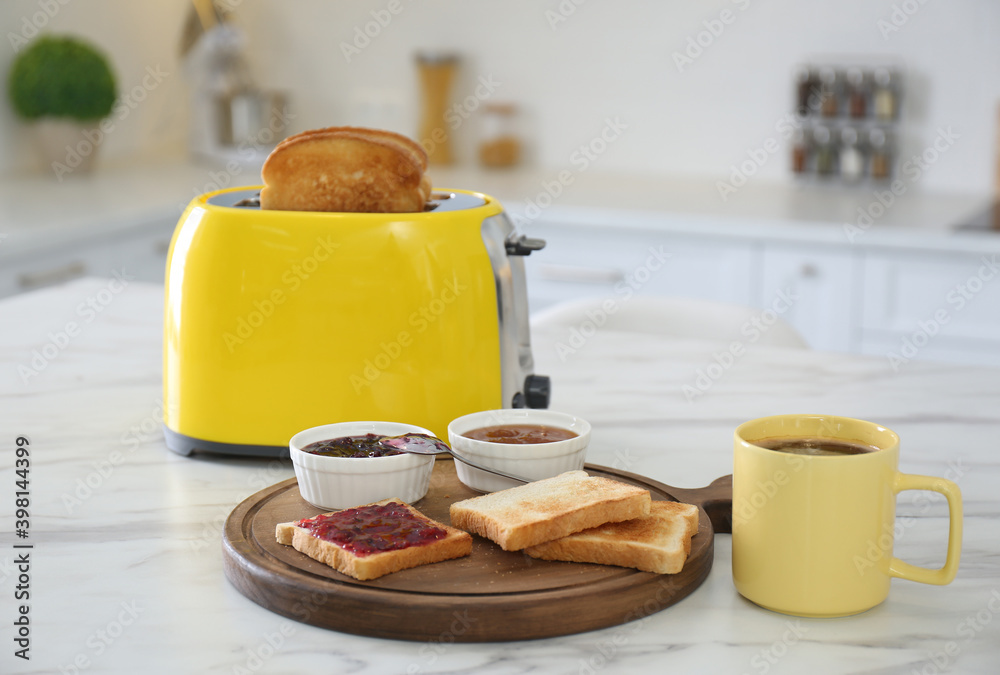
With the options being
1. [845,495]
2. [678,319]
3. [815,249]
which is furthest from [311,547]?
[815,249]

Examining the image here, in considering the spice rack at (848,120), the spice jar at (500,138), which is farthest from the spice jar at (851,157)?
the spice jar at (500,138)

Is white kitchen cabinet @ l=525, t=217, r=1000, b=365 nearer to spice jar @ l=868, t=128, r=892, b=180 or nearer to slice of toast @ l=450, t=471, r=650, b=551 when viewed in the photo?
spice jar @ l=868, t=128, r=892, b=180

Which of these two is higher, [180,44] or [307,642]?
[180,44]

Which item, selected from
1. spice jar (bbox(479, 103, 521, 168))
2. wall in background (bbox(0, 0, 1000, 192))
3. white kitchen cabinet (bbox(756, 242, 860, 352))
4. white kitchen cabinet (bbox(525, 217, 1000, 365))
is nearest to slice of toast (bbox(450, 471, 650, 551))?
white kitchen cabinet (bbox(525, 217, 1000, 365))

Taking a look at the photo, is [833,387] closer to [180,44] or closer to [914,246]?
[914,246]

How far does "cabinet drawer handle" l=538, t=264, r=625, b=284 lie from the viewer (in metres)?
2.47

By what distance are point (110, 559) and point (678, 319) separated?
1036 mm

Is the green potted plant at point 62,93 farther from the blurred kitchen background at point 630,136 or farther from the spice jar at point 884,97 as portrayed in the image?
the spice jar at point 884,97

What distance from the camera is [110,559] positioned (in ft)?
2.48

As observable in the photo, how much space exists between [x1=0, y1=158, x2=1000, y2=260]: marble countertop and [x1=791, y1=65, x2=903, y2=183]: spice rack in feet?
0.21

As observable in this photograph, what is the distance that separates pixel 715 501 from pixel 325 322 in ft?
1.20

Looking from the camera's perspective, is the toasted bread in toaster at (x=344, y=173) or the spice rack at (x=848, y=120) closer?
the toasted bread in toaster at (x=344, y=173)

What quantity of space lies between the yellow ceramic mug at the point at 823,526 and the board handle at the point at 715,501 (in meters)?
0.11

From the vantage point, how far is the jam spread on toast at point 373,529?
0.67m
